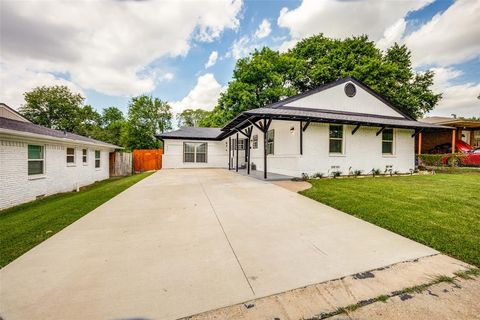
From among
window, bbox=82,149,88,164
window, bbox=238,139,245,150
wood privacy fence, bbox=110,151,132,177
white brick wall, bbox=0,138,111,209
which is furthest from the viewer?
wood privacy fence, bbox=110,151,132,177

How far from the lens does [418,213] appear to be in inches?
153

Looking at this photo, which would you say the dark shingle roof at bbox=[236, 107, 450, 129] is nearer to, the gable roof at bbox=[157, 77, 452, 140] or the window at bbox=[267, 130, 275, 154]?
the gable roof at bbox=[157, 77, 452, 140]

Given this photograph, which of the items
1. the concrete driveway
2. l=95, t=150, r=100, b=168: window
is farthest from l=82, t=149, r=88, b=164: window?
the concrete driveway

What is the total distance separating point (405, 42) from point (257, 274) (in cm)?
2745

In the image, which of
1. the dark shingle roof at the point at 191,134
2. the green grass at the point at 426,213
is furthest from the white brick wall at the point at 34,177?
the green grass at the point at 426,213

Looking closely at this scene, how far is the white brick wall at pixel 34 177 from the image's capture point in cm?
613


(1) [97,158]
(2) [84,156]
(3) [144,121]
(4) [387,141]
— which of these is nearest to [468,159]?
(4) [387,141]

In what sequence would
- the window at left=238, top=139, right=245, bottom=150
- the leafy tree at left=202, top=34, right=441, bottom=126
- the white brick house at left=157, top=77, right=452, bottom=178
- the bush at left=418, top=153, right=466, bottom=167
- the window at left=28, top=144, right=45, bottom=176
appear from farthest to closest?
the leafy tree at left=202, top=34, right=441, bottom=126 → the window at left=238, top=139, right=245, bottom=150 → the bush at left=418, top=153, right=466, bottom=167 → the white brick house at left=157, top=77, right=452, bottom=178 → the window at left=28, top=144, right=45, bottom=176

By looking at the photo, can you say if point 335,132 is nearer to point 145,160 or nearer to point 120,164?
point 145,160

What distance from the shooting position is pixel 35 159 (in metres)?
7.54

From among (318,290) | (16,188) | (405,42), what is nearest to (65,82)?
→ (16,188)

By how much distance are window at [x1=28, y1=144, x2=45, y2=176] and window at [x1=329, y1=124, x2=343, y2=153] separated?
12.7 m

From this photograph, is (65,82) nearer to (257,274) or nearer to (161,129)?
(161,129)

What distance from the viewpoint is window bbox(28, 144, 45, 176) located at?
7.29 meters
